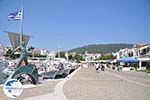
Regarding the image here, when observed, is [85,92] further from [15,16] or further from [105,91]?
[15,16]

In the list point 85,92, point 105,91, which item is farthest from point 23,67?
point 105,91

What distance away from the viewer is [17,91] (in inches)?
329

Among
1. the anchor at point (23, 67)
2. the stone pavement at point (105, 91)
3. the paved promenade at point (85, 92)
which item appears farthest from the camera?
the anchor at point (23, 67)

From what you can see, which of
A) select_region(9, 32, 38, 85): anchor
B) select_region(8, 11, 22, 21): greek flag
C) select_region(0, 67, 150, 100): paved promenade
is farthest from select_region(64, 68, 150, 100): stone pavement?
select_region(8, 11, 22, 21): greek flag

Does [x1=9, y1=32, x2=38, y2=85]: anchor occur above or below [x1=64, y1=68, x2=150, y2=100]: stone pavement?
above

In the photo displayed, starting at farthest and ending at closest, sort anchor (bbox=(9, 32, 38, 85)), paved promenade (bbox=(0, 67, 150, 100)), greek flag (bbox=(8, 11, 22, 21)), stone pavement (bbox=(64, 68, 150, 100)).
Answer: greek flag (bbox=(8, 11, 22, 21)) < anchor (bbox=(9, 32, 38, 85)) < stone pavement (bbox=(64, 68, 150, 100)) < paved promenade (bbox=(0, 67, 150, 100))

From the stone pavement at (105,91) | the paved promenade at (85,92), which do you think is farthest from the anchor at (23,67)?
the stone pavement at (105,91)

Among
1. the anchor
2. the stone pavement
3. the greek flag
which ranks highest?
the greek flag

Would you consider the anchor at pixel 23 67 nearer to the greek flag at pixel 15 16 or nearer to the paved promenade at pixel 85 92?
the paved promenade at pixel 85 92

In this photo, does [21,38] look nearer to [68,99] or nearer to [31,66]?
[31,66]

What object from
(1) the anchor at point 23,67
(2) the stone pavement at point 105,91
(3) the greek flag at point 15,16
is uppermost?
(3) the greek flag at point 15,16

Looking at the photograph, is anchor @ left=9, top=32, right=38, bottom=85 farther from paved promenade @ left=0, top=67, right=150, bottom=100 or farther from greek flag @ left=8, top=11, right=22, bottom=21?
greek flag @ left=8, top=11, right=22, bottom=21

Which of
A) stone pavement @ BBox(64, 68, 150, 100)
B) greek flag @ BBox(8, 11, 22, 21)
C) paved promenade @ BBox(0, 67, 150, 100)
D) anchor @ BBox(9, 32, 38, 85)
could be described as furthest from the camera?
greek flag @ BBox(8, 11, 22, 21)

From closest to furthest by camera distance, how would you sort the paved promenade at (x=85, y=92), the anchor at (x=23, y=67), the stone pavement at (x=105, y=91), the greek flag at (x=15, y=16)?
1. the paved promenade at (x=85, y=92)
2. the stone pavement at (x=105, y=91)
3. the anchor at (x=23, y=67)
4. the greek flag at (x=15, y=16)
